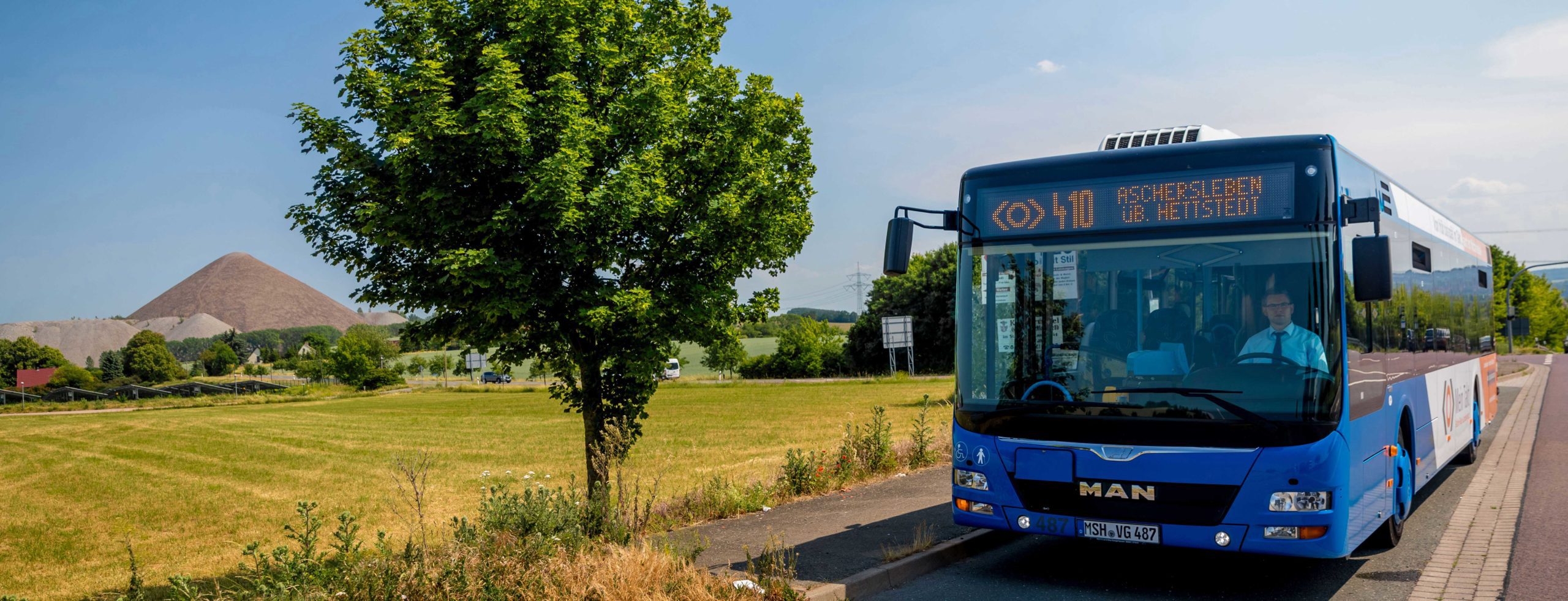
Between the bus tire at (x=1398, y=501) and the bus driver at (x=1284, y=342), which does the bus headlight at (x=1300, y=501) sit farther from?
the bus tire at (x=1398, y=501)

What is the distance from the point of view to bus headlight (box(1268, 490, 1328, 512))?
5668mm

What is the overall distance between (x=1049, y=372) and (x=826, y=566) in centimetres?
214

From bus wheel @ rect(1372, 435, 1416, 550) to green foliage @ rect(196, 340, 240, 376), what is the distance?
561ft

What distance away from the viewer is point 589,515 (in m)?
7.72

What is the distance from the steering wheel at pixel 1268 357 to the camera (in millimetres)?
5715

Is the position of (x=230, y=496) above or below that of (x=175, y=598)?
below

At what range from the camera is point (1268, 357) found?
576 centimetres

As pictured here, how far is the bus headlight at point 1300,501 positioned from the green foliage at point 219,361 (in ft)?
564

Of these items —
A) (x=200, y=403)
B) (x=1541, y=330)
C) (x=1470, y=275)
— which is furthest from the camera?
(x=200, y=403)

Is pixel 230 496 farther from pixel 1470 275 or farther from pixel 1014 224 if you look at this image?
pixel 1470 275

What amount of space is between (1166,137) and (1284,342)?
1.96 metres

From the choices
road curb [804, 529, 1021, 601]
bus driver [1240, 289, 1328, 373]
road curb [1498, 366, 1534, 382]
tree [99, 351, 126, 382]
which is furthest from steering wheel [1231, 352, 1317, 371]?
tree [99, 351, 126, 382]

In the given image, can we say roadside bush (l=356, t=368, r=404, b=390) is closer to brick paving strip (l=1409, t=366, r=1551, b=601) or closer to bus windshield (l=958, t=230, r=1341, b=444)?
brick paving strip (l=1409, t=366, r=1551, b=601)

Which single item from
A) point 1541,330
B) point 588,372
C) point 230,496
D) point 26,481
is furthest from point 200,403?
point 1541,330
